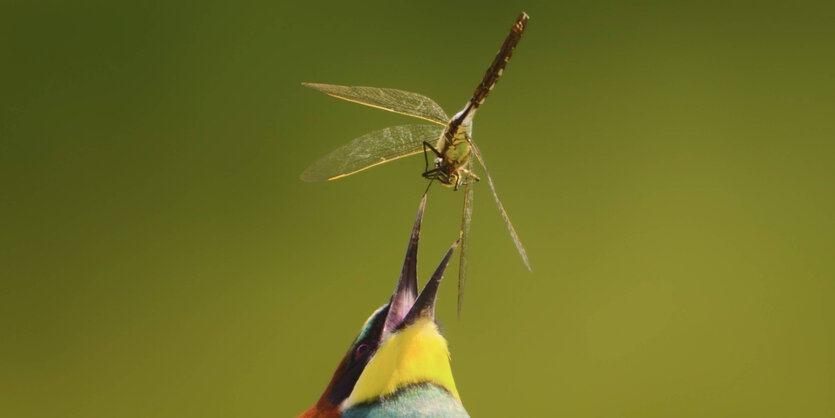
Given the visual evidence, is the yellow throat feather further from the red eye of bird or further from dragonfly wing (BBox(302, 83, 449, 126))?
dragonfly wing (BBox(302, 83, 449, 126))

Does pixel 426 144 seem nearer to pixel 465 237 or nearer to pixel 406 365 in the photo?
pixel 465 237

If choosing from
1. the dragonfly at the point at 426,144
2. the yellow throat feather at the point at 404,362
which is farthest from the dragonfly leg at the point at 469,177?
the yellow throat feather at the point at 404,362

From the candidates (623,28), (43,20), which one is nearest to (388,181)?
(623,28)

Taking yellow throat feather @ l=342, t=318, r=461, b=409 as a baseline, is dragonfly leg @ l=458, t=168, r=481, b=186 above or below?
above

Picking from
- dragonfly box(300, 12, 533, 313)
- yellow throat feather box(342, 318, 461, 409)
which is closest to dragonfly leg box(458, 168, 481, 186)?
dragonfly box(300, 12, 533, 313)

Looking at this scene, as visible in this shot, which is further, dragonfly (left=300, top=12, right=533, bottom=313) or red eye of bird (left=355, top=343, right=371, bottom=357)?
red eye of bird (left=355, top=343, right=371, bottom=357)

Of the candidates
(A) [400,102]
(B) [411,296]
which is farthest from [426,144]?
(B) [411,296]
